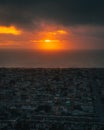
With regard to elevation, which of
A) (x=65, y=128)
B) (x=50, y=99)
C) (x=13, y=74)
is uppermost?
(x=13, y=74)

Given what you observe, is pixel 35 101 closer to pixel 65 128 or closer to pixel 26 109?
pixel 26 109

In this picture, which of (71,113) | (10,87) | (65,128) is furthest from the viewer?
(10,87)

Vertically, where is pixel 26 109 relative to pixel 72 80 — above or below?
Result: below

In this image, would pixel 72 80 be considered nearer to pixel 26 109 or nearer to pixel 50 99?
pixel 50 99

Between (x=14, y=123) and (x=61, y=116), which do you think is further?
(x=61, y=116)

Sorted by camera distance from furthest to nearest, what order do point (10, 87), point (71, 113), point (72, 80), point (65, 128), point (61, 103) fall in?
point (72, 80) → point (10, 87) → point (61, 103) → point (71, 113) → point (65, 128)

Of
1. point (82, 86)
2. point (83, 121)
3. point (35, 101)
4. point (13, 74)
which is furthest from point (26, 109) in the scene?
point (13, 74)

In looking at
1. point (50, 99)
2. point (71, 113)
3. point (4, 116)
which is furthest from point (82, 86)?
point (4, 116)
